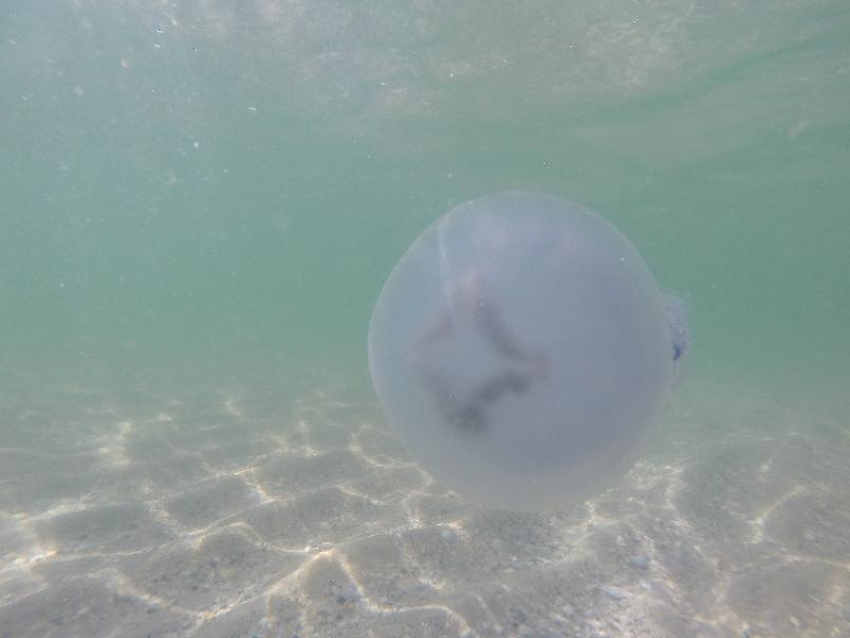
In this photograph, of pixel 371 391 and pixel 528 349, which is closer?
pixel 528 349

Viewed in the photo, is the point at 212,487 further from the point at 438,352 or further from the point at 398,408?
the point at 438,352

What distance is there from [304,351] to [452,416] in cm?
1689

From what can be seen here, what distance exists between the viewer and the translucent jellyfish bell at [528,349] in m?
2.24

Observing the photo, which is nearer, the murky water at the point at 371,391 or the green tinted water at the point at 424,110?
the murky water at the point at 371,391

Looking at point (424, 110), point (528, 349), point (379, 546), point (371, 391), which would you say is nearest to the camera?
point (528, 349)

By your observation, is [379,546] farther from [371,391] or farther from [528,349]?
[371,391]

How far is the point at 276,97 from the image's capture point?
17938 millimetres

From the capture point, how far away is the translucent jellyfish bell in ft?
7.34

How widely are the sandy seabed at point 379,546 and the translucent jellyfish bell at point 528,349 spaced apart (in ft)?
4.39

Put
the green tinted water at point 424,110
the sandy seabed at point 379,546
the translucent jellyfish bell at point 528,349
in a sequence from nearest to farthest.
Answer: the translucent jellyfish bell at point 528,349 < the sandy seabed at point 379,546 < the green tinted water at point 424,110

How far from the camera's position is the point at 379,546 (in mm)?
4043

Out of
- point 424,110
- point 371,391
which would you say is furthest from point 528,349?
point 424,110

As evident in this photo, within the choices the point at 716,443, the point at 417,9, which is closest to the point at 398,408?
the point at 716,443

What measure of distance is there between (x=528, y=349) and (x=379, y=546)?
100 inches
